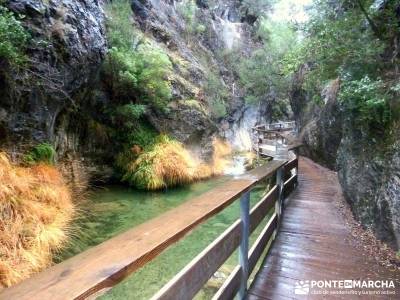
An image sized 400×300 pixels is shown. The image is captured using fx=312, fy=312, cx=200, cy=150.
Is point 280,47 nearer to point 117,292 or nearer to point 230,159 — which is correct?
point 230,159

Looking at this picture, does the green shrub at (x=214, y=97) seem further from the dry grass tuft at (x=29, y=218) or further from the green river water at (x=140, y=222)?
the dry grass tuft at (x=29, y=218)

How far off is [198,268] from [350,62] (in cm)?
427

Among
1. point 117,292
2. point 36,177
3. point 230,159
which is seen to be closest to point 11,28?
point 36,177

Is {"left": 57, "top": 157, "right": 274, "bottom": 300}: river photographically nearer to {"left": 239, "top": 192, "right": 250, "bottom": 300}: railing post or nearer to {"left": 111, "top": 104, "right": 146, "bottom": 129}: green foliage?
{"left": 239, "top": 192, "right": 250, "bottom": 300}: railing post

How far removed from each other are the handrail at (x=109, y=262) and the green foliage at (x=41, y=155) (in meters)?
5.04

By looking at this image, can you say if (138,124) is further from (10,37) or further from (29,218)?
(29,218)

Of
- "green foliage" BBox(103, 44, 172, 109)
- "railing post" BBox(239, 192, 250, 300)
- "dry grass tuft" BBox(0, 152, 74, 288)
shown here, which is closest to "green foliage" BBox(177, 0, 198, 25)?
"green foliage" BBox(103, 44, 172, 109)

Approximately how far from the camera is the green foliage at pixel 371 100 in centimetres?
376

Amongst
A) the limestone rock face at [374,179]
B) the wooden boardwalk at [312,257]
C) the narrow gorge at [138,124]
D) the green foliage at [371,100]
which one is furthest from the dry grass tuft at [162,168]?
the green foliage at [371,100]

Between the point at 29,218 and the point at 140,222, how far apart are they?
208cm

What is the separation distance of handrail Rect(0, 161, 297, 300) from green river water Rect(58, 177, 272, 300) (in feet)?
9.58

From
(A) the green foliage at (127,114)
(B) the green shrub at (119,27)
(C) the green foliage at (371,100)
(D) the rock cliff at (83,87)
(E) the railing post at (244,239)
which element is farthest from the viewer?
(B) the green shrub at (119,27)

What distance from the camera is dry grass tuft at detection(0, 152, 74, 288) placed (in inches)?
152

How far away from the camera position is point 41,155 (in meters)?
6.05
